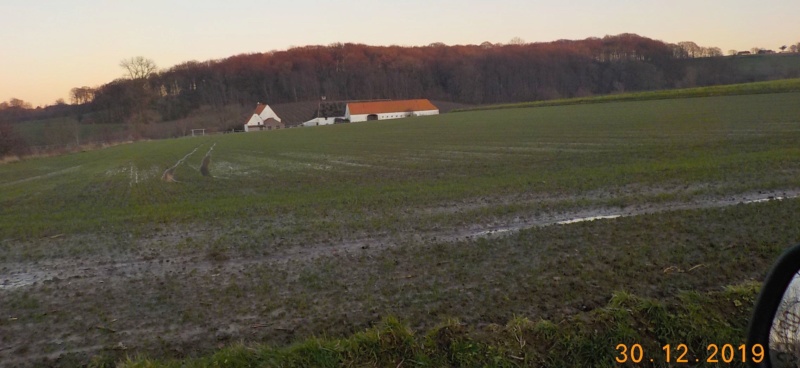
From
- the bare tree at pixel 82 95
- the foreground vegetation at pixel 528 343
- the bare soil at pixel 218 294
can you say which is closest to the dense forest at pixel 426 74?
the bare tree at pixel 82 95

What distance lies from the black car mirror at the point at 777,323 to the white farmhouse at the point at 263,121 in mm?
108422

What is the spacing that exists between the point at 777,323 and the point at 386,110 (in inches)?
4634

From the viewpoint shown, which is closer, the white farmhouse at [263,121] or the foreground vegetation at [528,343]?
→ the foreground vegetation at [528,343]

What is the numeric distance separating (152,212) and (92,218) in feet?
4.53

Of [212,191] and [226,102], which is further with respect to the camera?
[226,102]

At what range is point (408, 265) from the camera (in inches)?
277

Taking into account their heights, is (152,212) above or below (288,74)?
below

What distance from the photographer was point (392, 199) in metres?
13.2

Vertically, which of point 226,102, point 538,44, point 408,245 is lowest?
point 408,245

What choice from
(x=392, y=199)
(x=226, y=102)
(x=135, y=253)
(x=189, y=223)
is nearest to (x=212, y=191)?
(x=189, y=223)

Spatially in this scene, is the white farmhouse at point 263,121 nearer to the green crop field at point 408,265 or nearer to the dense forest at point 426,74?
the dense forest at point 426,74

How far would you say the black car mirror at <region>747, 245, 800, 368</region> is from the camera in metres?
2.38

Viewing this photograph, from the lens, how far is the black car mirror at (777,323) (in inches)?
93.6

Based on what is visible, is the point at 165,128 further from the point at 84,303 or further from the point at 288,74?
the point at 84,303
